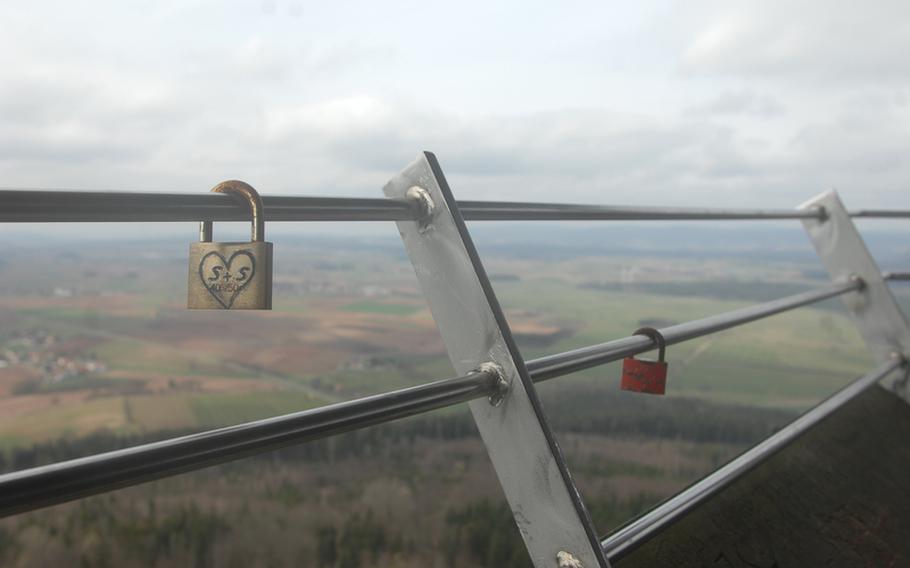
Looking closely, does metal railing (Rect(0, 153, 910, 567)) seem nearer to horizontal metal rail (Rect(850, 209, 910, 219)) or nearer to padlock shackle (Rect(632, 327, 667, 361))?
padlock shackle (Rect(632, 327, 667, 361))

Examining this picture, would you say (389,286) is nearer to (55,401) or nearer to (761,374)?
(55,401)

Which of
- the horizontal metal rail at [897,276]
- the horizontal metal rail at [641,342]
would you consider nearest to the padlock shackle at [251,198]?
the horizontal metal rail at [641,342]

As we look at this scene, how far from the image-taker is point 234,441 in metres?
0.65

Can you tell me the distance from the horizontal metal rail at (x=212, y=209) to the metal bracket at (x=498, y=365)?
0.05 metres

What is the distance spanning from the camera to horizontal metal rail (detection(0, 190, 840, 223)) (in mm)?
574

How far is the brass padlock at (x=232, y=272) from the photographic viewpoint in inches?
27.1

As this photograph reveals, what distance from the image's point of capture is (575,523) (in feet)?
2.87

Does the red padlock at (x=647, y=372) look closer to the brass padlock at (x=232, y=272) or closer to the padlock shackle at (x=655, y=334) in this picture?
the padlock shackle at (x=655, y=334)

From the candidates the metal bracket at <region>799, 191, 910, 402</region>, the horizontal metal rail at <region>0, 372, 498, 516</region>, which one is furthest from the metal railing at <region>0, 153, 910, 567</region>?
the metal bracket at <region>799, 191, 910, 402</region>

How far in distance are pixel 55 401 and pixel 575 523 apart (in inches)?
182

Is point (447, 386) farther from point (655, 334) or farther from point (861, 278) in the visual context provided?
point (861, 278)

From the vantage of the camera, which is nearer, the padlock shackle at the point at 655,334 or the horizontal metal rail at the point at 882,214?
the padlock shackle at the point at 655,334

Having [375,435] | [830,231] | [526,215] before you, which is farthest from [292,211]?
[830,231]

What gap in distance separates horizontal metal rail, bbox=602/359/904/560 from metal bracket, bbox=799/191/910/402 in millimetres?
435
